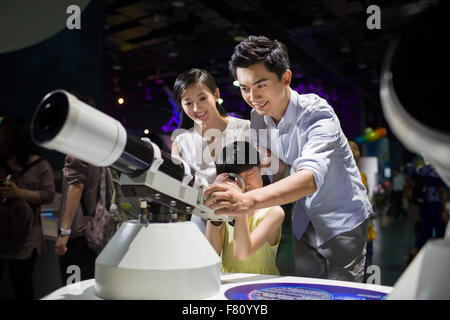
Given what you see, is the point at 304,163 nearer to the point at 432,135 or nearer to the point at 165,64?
the point at 432,135

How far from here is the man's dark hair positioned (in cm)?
141

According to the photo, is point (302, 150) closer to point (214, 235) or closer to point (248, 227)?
point (248, 227)

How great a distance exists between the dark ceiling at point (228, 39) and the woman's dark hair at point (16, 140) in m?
1.00

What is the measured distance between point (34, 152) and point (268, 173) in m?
1.63

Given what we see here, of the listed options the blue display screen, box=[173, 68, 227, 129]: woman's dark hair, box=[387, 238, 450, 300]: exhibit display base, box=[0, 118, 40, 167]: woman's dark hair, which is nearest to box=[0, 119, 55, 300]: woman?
box=[0, 118, 40, 167]: woman's dark hair

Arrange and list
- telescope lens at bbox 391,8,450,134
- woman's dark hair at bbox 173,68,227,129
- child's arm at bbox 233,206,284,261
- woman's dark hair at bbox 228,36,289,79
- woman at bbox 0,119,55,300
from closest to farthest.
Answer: telescope lens at bbox 391,8,450,134 < child's arm at bbox 233,206,284,261 < woman's dark hair at bbox 228,36,289,79 < woman's dark hair at bbox 173,68,227,129 < woman at bbox 0,119,55,300

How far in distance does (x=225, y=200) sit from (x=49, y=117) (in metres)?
0.42

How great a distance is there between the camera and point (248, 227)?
4.61 feet

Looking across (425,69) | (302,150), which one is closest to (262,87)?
(302,150)

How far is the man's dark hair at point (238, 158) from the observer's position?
4.64 ft

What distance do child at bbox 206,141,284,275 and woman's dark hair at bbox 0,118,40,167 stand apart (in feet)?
4.90

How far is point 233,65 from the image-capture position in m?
1.46

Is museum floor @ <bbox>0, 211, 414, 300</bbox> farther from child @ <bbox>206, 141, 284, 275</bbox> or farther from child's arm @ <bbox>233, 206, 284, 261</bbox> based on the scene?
child's arm @ <bbox>233, 206, 284, 261</bbox>
